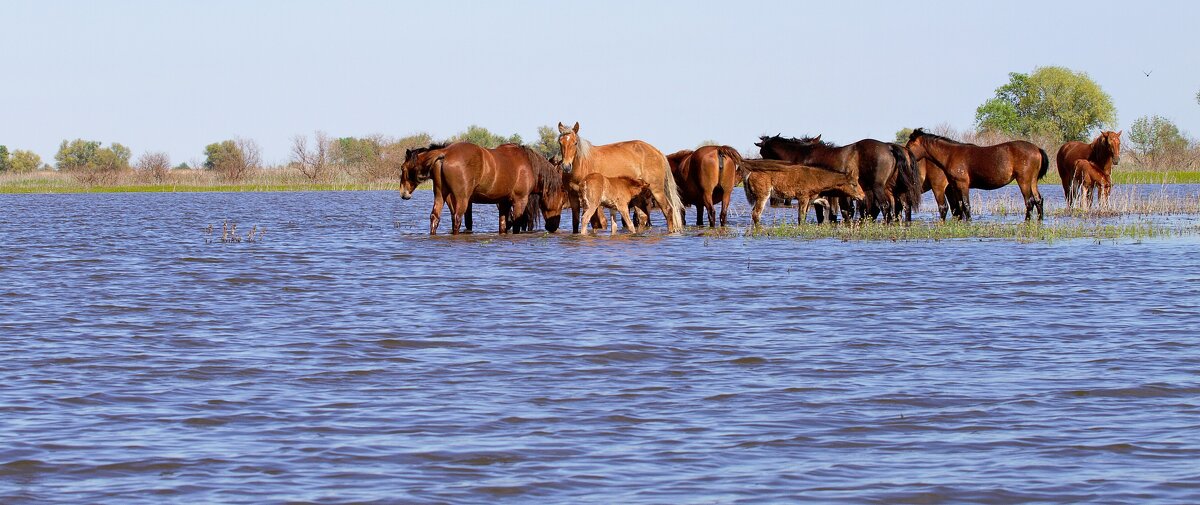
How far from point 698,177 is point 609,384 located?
15.1 m

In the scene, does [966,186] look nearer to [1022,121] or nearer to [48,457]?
[48,457]

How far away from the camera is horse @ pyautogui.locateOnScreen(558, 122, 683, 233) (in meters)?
20.9

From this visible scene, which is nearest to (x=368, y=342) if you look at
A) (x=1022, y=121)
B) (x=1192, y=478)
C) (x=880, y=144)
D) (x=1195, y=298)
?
(x=1192, y=478)

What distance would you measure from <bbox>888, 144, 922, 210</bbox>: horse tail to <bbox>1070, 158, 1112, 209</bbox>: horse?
19.7ft

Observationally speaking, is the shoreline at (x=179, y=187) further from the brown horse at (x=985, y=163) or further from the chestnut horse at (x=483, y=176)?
the chestnut horse at (x=483, y=176)

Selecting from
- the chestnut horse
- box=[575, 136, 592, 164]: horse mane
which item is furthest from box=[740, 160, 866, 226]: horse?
the chestnut horse

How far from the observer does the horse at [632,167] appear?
20.9m

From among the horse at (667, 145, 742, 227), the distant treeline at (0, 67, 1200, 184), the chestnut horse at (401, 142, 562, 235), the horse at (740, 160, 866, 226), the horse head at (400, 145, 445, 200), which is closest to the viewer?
the chestnut horse at (401, 142, 562, 235)

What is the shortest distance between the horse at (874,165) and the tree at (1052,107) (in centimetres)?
6059

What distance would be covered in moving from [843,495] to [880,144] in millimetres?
17563

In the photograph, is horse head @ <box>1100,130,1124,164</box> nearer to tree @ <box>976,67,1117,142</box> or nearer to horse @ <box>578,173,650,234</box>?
horse @ <box>578,173,650,234</box>

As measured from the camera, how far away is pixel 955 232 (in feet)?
68.4

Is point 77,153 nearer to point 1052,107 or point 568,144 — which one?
point 1052,107

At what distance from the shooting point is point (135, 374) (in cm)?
878
